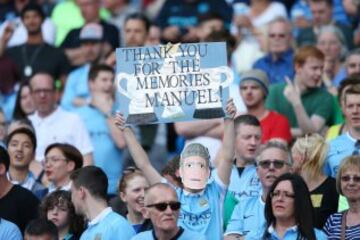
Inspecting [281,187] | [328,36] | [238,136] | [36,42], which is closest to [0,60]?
[36,42]

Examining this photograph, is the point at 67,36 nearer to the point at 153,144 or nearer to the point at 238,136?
the point at 153,144

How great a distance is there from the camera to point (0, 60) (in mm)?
19375

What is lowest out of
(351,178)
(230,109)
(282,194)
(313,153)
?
(282,194)

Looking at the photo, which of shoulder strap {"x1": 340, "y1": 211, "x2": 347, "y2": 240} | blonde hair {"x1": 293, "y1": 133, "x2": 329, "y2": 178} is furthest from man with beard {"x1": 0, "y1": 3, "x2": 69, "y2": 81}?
shoulder strap {"x1": 340, "y1": 211, "x2": 347, "y2": 240}

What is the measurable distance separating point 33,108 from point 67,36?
8.10 ft

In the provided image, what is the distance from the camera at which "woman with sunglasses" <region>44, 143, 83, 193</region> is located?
1500 cm

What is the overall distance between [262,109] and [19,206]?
2.92 meters

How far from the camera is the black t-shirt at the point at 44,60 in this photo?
19.2m

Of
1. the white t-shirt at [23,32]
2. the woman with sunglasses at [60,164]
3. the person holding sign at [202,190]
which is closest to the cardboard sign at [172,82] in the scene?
the person holding sign at [202,190]

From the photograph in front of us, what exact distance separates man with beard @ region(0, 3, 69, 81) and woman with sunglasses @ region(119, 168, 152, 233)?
4.97 m

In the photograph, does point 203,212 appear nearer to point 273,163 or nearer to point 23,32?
point 273,163

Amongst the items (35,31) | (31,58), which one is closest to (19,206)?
(31,58)

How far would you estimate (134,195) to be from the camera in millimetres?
14102

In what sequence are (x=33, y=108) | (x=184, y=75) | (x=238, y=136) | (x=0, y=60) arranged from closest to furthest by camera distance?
(x=184, y=75) < (x=238, y=136) < (x=33, y=108) < (x=0, y=60)
